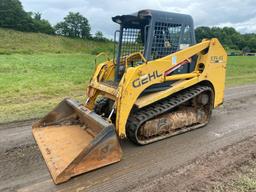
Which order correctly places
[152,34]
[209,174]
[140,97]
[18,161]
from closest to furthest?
[209,174] → [18,161] → [140,97] → [152,34]

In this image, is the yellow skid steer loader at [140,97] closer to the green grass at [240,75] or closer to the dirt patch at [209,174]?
the dirt patch at [209,174]

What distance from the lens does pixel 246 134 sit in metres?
4.95

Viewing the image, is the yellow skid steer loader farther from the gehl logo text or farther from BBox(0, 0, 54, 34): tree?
BBox(0, 0, 54, 34): tree

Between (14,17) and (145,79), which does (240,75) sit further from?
(14,17)

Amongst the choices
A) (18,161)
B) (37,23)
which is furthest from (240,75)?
(37,23)

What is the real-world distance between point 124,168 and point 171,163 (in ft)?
2.30

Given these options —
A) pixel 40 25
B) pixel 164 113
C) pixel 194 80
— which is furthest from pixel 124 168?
pixel 40 25

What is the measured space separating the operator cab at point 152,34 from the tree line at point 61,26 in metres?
50.1

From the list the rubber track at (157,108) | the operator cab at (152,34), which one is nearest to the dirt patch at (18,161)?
the rubber track at (157,108)

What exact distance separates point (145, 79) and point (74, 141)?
1.50 metres

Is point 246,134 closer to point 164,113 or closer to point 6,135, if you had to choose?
point 164,113

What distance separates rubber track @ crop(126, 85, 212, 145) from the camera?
4215 mm

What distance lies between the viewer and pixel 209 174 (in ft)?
11.5

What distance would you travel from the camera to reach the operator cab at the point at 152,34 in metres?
4.62
